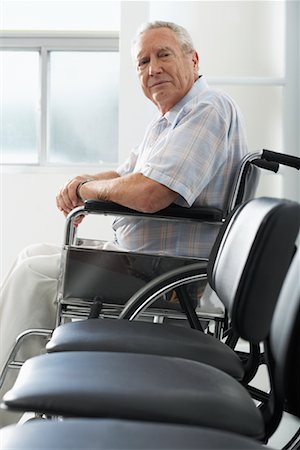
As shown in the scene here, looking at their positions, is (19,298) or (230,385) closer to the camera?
(230,385)

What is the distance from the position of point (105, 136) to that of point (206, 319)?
3362 millimetres

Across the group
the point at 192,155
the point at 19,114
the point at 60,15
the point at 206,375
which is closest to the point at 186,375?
the point at 206,375

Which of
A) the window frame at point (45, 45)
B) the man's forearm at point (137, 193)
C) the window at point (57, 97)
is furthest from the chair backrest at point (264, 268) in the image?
the window at point (57, 97)

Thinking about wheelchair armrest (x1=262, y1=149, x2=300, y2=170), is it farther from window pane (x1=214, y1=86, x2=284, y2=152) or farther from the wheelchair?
window pane (x1=214, y1=86, x2=284, y2=152)

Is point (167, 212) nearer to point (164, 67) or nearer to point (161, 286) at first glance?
point (161, 286)

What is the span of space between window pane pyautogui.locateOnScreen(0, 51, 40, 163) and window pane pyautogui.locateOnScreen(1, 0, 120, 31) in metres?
0.34

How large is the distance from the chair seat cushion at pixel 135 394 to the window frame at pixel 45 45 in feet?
13.0

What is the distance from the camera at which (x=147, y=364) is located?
1.45 metres

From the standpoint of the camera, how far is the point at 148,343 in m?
1.74

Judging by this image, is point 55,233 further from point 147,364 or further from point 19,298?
point 147,364

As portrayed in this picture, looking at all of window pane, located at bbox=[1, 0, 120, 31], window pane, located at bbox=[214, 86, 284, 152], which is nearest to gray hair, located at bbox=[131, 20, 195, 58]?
window pane, located at bbox=[214, 86, 284, 152]

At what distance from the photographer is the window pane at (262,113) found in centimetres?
367

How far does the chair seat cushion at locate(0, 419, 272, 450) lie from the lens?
3.25ft

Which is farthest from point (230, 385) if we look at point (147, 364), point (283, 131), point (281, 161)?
point (283, 131)
